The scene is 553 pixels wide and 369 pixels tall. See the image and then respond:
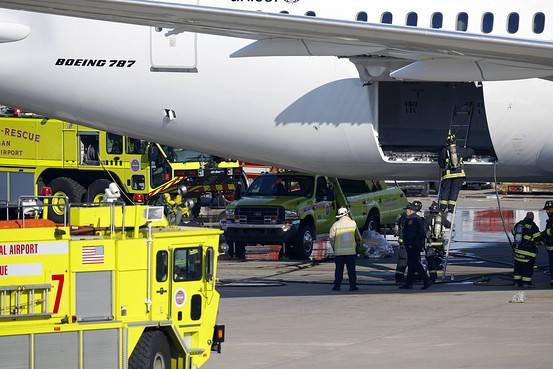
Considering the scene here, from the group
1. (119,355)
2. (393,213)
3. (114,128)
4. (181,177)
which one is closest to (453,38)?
(119,355)

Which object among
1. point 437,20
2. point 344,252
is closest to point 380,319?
point 344,252

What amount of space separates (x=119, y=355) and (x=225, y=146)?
9661 millimetres

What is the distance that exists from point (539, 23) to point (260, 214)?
28.7ft

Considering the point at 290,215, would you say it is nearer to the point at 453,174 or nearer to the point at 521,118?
the point at 453,174

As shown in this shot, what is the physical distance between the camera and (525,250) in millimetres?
19172

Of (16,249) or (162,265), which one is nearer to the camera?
(16,249)

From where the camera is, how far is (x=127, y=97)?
2006 cm

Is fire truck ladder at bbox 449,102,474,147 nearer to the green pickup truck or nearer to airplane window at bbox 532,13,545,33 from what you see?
airplane window at bbox 532,13,545,33

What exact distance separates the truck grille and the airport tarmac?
958 millimetres

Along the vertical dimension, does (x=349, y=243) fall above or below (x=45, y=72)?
below

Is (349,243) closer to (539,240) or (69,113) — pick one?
(539,240)

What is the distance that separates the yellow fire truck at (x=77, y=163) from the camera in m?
31.4

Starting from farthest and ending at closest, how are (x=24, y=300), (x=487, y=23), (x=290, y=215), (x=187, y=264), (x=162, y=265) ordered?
1. (x=290, y=215)
2. (x=487, y=23)
3. (x=187, y=264)
4. (x=162, y=265)
5. (x=24, y=300)

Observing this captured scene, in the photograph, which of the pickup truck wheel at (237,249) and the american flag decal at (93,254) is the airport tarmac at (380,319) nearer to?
the pickup truck wheel at (237,249)
